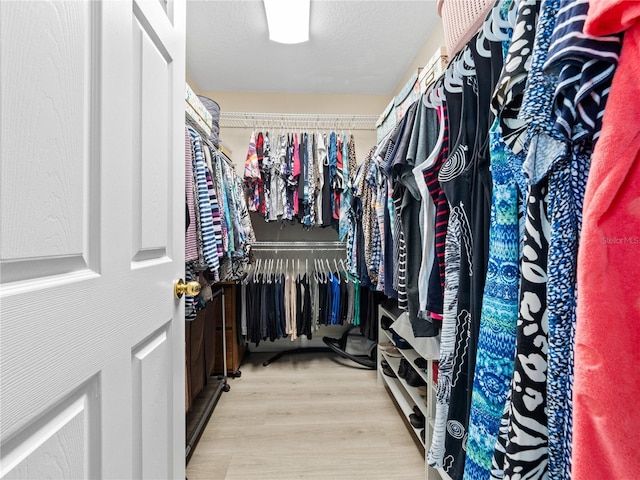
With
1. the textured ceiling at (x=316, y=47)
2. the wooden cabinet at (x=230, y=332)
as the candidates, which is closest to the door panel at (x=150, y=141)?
the textured ceiling at (x=316, y=47)

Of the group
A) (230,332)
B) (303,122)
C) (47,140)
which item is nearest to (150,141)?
(47,140)

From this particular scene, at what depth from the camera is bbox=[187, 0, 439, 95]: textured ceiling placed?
1.95 metres

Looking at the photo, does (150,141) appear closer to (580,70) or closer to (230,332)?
(580,70)

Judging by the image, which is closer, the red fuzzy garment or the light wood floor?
the red fuzzy garment

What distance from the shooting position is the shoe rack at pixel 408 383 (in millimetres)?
1373

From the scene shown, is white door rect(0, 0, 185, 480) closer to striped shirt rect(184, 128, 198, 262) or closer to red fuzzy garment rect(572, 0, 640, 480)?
striped shirt rect(184, 128, 198, 262)

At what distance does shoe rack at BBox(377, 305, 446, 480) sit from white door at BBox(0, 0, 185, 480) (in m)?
1.10

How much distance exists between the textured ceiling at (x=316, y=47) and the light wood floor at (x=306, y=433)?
2.61 meters

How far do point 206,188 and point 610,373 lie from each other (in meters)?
1.42

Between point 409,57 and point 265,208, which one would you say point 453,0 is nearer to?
point 409,57

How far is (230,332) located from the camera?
2469 millimetres

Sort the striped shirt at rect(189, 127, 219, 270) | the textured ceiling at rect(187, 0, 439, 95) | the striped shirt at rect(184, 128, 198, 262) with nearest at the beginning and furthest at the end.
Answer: the striped shirt at rect(184, 128, 198, 262), the striped shirt at rect(189, 127, 219, 270), the textured ceiling at rect(187, 0, 439, 95)

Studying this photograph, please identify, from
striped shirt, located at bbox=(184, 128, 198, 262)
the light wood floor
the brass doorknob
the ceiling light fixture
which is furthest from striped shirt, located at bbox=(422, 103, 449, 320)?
the ceiling light fixture

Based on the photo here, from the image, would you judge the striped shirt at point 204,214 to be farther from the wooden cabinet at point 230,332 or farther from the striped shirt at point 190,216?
the wooden cabinet at point 230,332
